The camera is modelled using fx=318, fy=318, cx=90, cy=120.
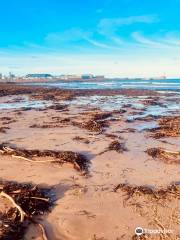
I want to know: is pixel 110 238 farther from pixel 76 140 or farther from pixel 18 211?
pixel 76 140

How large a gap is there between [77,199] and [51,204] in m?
0.50

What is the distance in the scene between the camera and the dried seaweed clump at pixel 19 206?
4498 millimetres

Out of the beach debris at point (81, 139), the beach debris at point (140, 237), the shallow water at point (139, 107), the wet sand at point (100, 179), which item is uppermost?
the shallow water at point (139, 107)

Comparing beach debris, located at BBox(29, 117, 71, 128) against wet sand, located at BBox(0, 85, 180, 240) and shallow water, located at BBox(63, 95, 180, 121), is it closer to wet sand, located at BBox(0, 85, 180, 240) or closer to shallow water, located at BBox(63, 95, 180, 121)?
wet sand, located at BBox(0, 85, 180, 240)

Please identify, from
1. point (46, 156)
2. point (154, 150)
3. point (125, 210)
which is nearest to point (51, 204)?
point (125, 210)

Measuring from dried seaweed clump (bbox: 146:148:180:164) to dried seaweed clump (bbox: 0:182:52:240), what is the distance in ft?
11.6

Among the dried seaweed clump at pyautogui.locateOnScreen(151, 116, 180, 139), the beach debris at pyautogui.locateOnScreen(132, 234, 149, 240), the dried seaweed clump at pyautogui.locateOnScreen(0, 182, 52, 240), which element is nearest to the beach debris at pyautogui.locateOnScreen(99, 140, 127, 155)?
the dried seaweed clump at pyautogui.locateOnScreen(151, 116, 180, 139)

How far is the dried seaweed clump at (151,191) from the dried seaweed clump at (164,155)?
1.96m

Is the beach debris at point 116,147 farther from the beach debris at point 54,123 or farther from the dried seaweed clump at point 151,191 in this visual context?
the beach debris at point 54,123

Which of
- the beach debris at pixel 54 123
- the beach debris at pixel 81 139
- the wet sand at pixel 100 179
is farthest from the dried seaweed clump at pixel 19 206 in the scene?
the beach debris at pixel 54 123

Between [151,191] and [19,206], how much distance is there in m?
2.44

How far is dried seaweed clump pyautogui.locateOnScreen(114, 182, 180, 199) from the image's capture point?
5828 millimetres

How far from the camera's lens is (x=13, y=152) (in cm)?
825

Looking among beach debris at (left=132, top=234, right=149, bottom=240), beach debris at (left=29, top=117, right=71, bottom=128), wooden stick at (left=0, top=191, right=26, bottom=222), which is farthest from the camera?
beach debris at (left=29, top=117, right=71, bottom=128)
